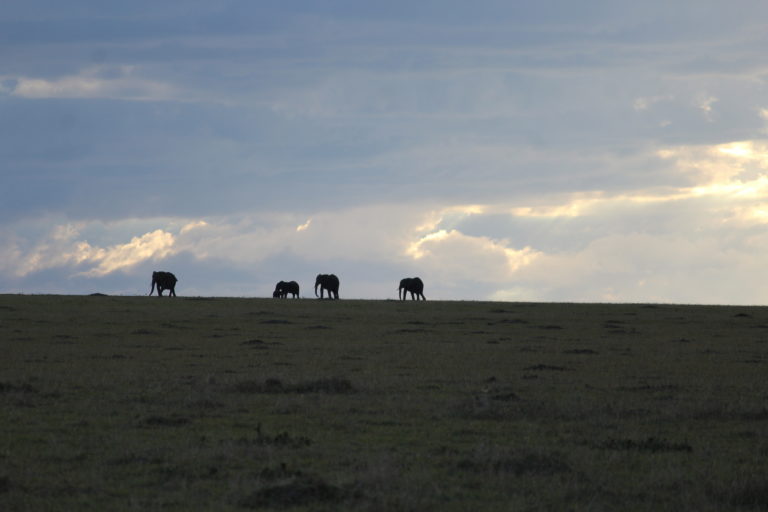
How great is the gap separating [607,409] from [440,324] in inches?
956

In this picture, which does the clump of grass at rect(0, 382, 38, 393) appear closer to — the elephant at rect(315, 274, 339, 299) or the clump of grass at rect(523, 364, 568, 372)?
the clump of grass at rect(523, 364, 568, 372)

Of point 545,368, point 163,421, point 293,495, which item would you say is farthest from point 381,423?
point 545,368

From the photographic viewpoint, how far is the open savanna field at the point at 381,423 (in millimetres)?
10461

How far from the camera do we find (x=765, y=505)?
1030cm

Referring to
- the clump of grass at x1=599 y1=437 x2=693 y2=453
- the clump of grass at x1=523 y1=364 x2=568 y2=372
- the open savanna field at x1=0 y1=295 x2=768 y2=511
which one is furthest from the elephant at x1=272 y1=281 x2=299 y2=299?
the clump of grass at x1=599 y1=437 x2=693 y2=453

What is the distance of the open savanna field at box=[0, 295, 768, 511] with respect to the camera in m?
10.5

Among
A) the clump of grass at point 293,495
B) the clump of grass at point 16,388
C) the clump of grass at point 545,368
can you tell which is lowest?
the clump of grass at point 293,495

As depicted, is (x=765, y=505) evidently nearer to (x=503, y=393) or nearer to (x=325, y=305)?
(x=503, y=393)

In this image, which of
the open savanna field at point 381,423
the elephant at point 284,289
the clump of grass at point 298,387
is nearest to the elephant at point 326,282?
the elephant at point 284,289

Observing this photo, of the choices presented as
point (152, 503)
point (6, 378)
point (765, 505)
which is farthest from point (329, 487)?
point (6, 378)

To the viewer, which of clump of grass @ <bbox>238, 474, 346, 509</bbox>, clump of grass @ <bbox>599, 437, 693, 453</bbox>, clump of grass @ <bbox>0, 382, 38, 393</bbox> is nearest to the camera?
clump of grass @ <bbox>238, 474, 346, 509</bbox>

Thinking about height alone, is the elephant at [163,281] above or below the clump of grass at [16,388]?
above

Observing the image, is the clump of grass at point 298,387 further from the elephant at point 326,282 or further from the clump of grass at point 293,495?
the elephant at point 326,282

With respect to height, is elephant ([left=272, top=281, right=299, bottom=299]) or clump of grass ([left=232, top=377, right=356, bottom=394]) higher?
elephant ([left=272, top=281, right=299, bottom=299])
